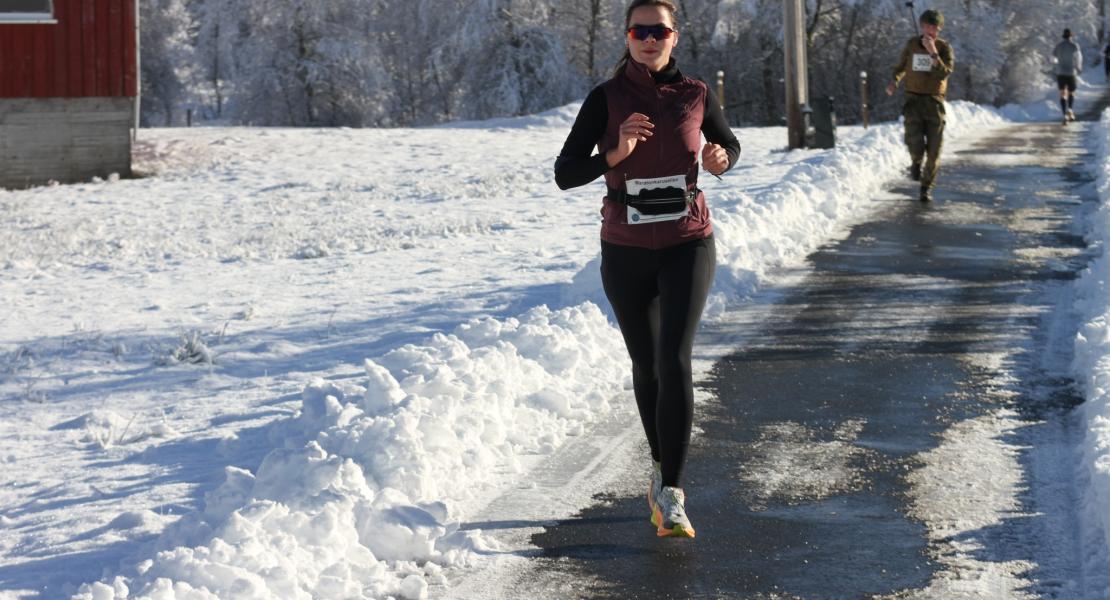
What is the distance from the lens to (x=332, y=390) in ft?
22.2

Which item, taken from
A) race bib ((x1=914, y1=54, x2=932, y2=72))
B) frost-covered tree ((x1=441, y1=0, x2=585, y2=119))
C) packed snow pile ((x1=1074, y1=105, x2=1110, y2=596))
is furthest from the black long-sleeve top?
frost-covered tree ((x1=441, y1=0, x2=585, y2=119))

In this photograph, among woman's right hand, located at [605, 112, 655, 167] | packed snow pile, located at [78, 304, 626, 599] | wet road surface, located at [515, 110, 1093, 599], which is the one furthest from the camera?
woman's right hand, located at [605, 112, 655, 167]

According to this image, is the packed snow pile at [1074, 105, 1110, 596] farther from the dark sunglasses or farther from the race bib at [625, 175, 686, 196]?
the dark sunglasses

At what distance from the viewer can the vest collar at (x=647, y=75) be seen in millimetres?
5211

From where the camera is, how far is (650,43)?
5.16 meters

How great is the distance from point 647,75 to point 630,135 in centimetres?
30

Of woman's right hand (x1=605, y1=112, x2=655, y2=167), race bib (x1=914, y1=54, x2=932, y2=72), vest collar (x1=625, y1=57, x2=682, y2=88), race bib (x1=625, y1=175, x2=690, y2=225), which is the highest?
race bib (x1=914, y1=54, x2=932, y2=72)

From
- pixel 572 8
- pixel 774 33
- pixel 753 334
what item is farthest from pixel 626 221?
pixel 572 8

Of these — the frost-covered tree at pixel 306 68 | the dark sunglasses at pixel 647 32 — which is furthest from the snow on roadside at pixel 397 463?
the frost-covered tree at pixel 306 68

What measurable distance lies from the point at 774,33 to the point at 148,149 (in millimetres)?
32555

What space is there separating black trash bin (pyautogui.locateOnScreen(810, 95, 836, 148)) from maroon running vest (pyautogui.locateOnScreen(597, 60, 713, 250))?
18.4 meters

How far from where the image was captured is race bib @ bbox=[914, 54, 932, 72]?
49.1 ft

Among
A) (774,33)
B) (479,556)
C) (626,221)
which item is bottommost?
(479,556)

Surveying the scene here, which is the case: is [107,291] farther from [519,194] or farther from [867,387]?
[519,194]
